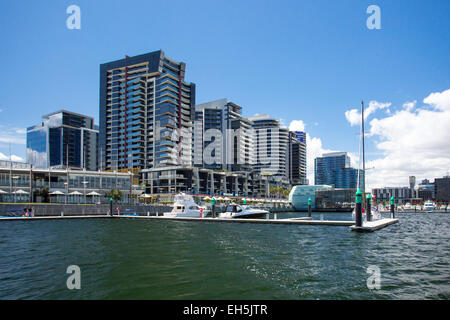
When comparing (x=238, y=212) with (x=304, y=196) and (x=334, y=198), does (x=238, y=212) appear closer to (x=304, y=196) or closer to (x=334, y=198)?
(x=334, y=198)

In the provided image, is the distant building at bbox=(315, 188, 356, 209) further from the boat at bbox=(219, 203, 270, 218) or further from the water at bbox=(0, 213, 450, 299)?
the water at bbox=(0, 213, 450, 299)

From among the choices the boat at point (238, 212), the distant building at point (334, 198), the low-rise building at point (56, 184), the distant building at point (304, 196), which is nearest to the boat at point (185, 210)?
the boat at point (238, 212)

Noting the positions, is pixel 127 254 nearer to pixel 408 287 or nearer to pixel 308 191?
pixel 408 287

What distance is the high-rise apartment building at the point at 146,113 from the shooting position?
152 meters

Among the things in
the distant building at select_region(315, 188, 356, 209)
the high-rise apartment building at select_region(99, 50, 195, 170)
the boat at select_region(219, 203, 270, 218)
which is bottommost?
the distant building at select_region(315, 188, 356, 209)

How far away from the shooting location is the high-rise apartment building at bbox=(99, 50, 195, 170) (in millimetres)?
151625

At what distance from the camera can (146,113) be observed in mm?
161125

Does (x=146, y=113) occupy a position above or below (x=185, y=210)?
above

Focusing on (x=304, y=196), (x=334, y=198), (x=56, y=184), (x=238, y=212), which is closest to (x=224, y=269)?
(x=238, y=212)

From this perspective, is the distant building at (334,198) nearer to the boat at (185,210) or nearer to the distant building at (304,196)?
the distant building at (304,196)

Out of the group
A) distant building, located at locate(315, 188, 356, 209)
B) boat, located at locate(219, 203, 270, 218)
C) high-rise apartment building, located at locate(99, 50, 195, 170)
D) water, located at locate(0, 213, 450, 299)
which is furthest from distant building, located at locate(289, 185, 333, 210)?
water, located at locate(0, 213, 450, 299)
